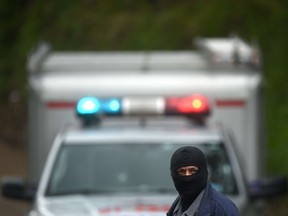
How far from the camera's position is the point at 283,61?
52.7ft

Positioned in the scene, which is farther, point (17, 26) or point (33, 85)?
point (17, 26)

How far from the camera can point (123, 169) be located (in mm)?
9109

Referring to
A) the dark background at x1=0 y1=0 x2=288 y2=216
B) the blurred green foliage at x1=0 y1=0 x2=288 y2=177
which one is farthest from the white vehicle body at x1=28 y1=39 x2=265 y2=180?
the blurred green foliage at x1=0 y1=0 x2=288 y2=177

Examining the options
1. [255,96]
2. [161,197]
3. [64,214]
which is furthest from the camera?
[255,96]

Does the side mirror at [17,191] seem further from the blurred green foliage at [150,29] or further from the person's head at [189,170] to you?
the blurred green foliage at [150,29]

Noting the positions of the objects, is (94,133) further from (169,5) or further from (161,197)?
(169,5)

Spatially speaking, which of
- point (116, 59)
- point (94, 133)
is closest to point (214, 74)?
point (116, 59)

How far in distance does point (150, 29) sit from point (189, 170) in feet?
42.0

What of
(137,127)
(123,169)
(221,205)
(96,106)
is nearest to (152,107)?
(137,127)

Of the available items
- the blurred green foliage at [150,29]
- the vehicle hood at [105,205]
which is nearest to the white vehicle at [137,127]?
the vehicle hood at [105,205]

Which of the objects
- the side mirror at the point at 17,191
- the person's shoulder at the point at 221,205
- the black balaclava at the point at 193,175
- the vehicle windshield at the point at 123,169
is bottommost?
the side mirror at the point at 17,191

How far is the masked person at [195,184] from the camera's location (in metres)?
5.45

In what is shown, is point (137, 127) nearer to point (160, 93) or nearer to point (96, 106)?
point (96, 106)

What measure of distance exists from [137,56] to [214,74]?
1732 mm
